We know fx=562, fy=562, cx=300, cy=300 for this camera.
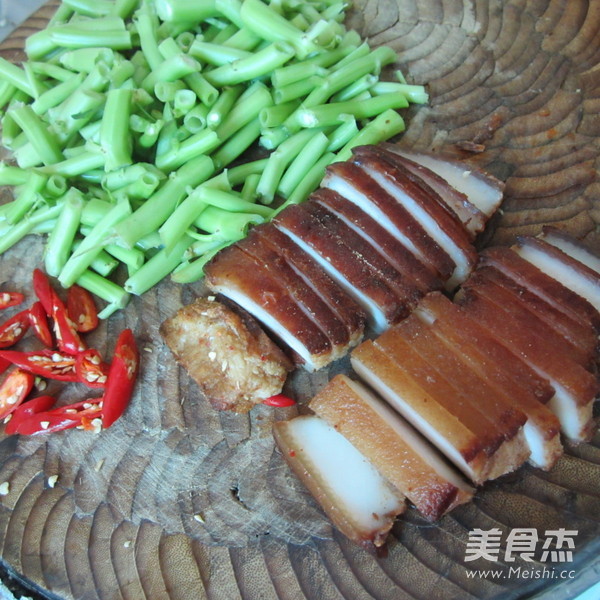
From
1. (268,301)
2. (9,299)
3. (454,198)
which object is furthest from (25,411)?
(454,198)

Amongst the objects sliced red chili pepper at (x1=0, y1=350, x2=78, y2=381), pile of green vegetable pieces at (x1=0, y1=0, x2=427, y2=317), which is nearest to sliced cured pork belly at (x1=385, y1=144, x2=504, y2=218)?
pile of green vegetable pieces at (x1=0, y1=0, x2=427, y2=317)

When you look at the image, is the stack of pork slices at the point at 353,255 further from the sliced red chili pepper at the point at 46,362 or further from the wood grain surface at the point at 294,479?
the sliced red chili pepper at the point at 46,362

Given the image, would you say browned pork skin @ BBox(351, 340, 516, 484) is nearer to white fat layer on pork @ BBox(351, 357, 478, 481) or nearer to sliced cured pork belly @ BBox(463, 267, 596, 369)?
white fat layer on pork @ BBox(351, 357, 478, 481)

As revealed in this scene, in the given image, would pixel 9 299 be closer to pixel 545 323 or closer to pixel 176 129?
pixel 176 129

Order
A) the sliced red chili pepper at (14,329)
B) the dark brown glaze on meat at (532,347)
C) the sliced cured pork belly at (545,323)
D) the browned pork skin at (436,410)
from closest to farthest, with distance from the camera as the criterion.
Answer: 1. the browned pork skin at (436,410)
2. the dark brown glaze on meat at (532,347)
3. the sliced cured pork belly at (545,323)
4. the sliced red chili pepper at (14,329)

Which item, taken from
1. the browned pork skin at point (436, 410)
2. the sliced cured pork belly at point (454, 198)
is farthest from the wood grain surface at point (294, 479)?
the browned pork skin at point (436, 410)

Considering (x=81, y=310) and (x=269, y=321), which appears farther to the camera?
(x=81, y=310)

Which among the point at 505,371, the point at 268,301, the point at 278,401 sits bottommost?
the point at 278,401
